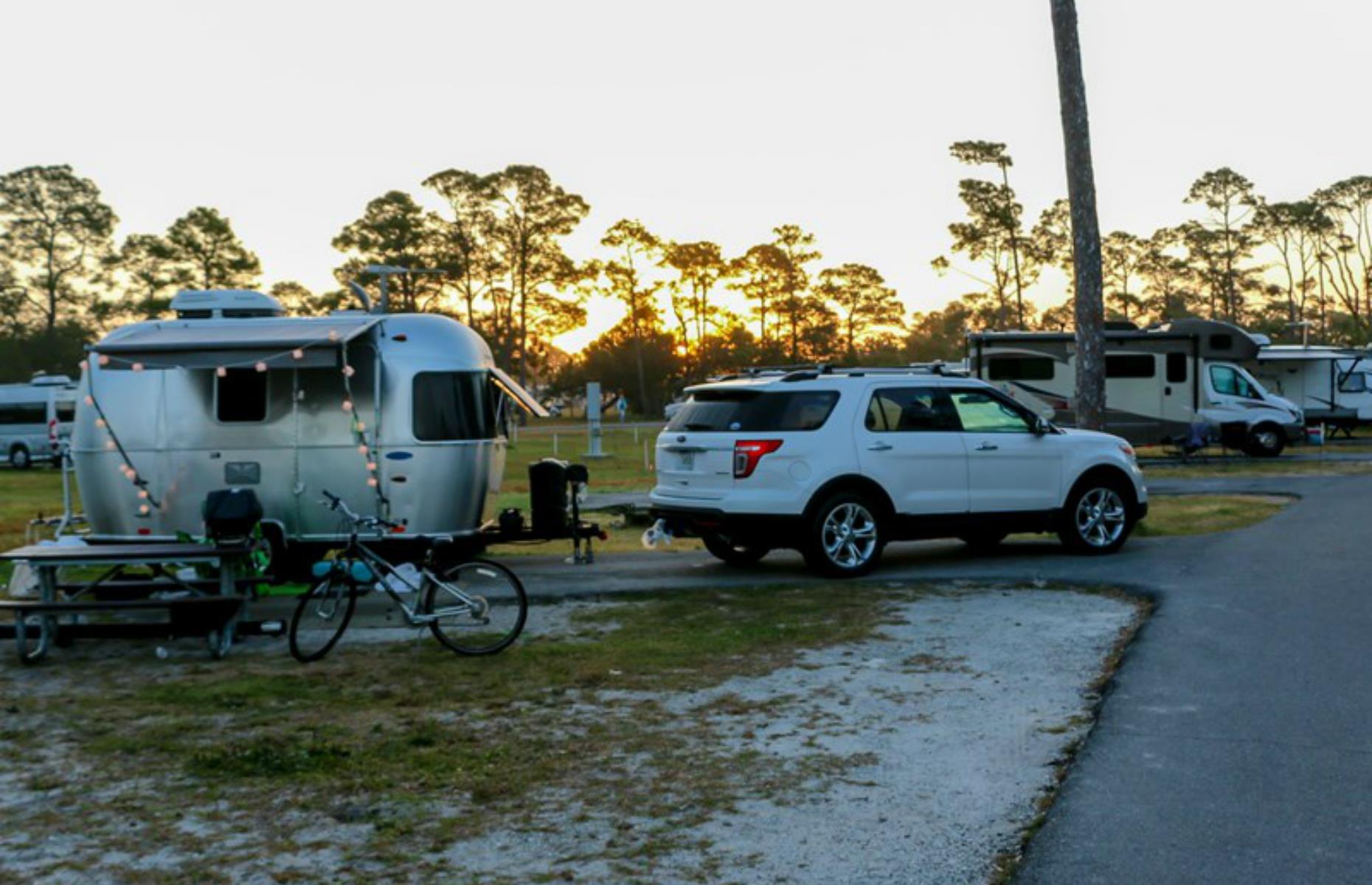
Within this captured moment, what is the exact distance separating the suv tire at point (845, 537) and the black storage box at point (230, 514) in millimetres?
4986

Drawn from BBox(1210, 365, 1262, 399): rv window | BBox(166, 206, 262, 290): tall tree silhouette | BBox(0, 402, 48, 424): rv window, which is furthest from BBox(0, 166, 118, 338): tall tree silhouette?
BBox(1210, 365, 1262, 399): rv window

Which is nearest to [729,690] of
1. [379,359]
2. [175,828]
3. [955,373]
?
[175,828]

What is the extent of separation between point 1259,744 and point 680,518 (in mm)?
7243

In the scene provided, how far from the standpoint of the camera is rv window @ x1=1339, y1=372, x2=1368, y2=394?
134ft

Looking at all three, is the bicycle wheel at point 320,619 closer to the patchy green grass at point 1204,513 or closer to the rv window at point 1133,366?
the patchy green grass at point 1204,513

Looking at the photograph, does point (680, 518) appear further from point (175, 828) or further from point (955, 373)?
point (175, 828)

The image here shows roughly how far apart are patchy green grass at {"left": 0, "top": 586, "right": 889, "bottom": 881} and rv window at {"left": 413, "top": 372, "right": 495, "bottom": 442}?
330cm

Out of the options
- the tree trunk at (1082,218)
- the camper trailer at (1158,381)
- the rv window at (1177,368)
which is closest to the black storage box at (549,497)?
the tree trunk at (1082,218)

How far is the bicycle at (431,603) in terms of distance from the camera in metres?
9.66

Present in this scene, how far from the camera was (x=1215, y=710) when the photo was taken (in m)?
7.41

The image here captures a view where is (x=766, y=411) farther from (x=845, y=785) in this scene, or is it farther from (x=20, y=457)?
(x=20, y=457)

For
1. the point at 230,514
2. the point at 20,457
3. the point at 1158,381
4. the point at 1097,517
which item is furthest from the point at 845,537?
the point at 20,457

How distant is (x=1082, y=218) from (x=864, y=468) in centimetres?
698

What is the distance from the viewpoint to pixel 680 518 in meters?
13.3
